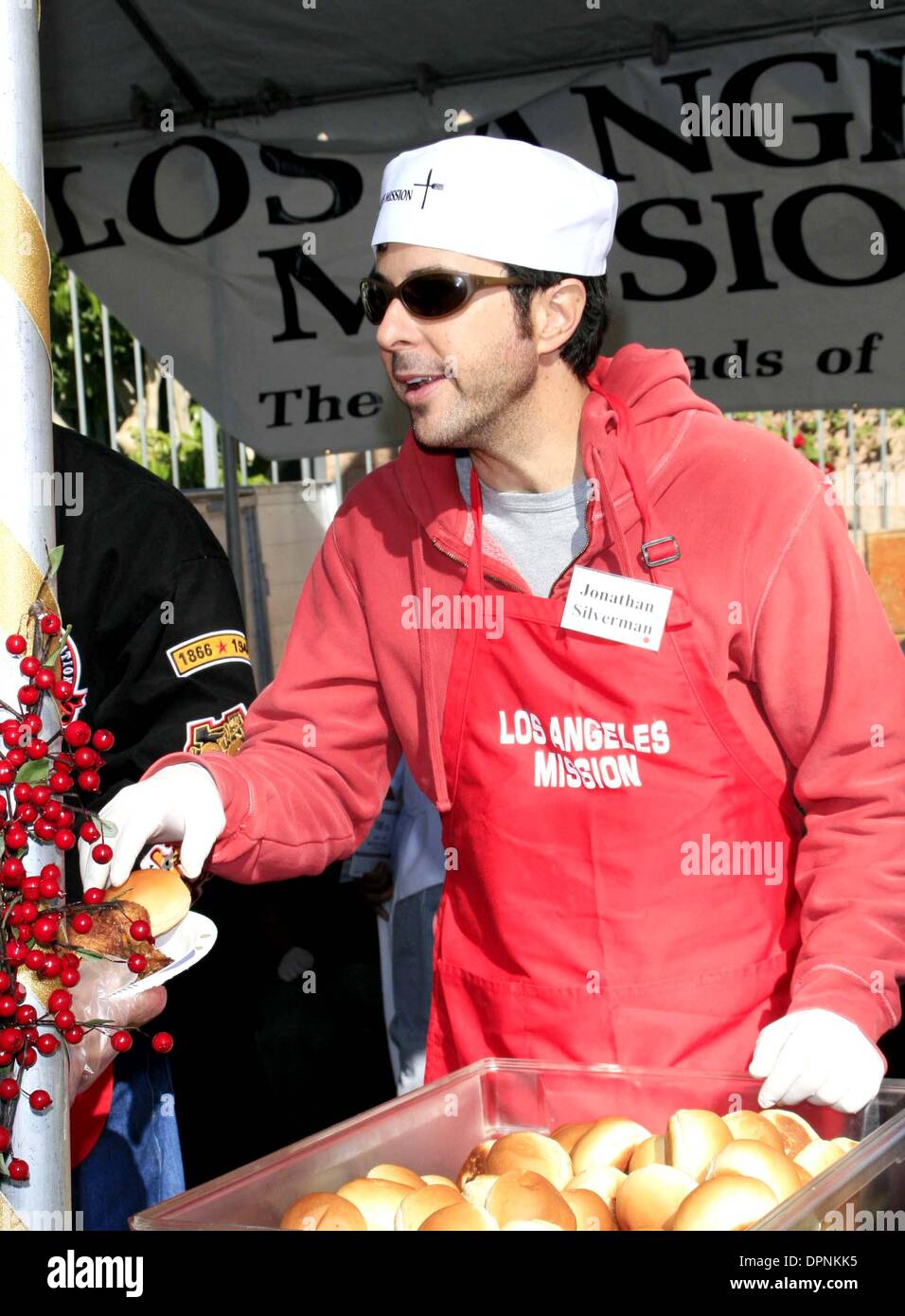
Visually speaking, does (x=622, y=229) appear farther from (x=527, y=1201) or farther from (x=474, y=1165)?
(x=527, y=1201)

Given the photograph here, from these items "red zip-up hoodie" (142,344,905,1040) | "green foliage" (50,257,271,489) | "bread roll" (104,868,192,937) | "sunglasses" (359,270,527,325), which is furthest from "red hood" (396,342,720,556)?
"green foliage" (50,257,271,489)

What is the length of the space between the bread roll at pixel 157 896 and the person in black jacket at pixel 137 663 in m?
0.59

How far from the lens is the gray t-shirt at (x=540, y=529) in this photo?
2.09 m

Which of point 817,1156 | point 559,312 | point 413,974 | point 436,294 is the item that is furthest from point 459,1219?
point 413,974

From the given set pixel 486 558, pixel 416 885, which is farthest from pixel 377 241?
pixel 416 885

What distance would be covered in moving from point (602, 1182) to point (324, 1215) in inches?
10.7

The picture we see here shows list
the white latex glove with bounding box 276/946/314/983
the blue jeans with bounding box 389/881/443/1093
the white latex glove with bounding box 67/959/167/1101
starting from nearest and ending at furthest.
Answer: the white latex glove with bounding box 67/959/167/1101, the blue jeans with bounding box 389/881/443/1093, the white latex glove with bounding box 276/946/314/983

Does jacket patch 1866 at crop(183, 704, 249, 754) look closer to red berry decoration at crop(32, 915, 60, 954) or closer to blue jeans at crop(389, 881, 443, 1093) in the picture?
red berry decoration at crop(32, 915, 60, 954)

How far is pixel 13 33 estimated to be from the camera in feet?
4.45

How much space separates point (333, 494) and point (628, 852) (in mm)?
4534

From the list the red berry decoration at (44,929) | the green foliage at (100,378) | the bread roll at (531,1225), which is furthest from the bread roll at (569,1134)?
the green foliage at (100,378)

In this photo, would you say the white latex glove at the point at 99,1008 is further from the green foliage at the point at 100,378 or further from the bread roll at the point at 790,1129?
the green foliage at the point at 100,378

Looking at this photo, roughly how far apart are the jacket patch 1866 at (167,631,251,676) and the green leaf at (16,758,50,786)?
974 millimetres

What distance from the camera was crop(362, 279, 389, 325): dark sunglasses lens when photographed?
205 centimetres
